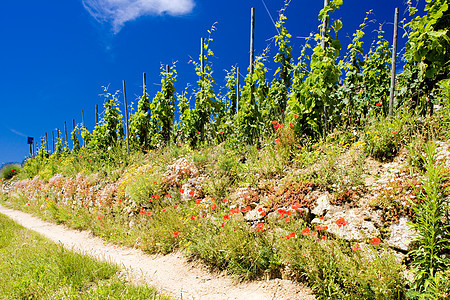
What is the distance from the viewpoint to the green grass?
114 inches

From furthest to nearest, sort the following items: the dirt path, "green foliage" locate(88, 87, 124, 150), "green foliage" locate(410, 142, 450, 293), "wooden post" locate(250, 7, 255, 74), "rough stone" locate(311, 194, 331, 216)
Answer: "green foliage" locate(88, 87, 124, 150) → "wooden post" locate(250, 7, 255, 74) → "rough stone" locate(311, 194, 331, 216) → the dirt path → "green foliage" locate(410, 142, 450, 293)

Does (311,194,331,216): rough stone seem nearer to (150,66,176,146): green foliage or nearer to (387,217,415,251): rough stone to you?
(387,217,415,251): rough stone

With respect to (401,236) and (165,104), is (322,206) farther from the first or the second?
(165,104)

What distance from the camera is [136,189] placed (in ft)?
20.1

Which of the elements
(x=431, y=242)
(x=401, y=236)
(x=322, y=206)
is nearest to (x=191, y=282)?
(x=322, y=206)

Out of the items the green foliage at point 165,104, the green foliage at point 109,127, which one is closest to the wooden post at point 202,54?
the green foliage at point 165,104

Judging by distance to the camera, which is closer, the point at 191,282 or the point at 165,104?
the point at 191,282

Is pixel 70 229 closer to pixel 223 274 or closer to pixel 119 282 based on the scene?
pixel 119 282

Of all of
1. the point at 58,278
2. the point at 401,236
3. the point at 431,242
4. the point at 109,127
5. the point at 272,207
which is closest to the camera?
the point at 431,242

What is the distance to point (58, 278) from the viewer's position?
3.30 metres

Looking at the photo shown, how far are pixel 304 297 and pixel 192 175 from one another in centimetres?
356

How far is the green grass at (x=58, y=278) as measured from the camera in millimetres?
2893

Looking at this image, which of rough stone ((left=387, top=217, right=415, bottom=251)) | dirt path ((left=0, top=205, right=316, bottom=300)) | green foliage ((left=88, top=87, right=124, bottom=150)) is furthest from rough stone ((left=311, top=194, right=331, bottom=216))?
green foliage ((left=88, top=87, right=124, bottom=150))

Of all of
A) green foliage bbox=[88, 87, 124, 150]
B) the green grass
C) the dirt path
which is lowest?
the dirt path
